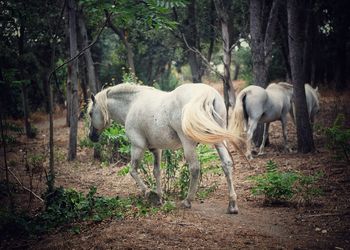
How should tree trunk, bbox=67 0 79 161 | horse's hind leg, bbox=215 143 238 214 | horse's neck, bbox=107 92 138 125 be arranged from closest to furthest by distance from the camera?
horse's hind leg, bbox=215 143 238 214
horse's neck, bbox=107 92 138 125
tree trunk, bbox=67 0 79 161

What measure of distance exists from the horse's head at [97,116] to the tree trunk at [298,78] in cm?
555

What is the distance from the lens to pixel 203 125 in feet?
16.8

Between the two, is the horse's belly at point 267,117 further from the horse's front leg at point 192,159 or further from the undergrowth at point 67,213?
the undergrowth at point 67,213

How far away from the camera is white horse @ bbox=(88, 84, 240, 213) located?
17.0 ft

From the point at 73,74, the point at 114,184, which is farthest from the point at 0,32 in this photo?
the point at 73,74

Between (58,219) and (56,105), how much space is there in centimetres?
2310

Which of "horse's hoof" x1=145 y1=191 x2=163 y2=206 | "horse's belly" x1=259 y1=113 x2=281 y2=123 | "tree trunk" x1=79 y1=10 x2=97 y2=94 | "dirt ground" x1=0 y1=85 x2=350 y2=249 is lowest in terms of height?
"dirt ground" x1=0 y1=85 x2=350 y2=249

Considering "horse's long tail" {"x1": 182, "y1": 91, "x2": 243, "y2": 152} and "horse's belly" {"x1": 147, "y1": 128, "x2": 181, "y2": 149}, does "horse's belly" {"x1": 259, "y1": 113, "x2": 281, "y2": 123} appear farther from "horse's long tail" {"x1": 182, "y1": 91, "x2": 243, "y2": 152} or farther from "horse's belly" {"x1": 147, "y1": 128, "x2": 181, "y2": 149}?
"horse's long tail" {"x1": 182, "y1": 91, "x2": 243, "y2": 152}

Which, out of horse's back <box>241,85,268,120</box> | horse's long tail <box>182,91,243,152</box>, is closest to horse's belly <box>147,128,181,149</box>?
horse's long tail <box>182,91,243,152</box>

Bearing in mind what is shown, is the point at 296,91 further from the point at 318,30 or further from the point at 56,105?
the point at 56,105

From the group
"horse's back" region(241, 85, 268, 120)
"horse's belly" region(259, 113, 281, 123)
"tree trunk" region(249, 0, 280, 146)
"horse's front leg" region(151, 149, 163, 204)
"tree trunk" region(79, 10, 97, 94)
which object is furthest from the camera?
"tree trunk" region(79, 10, 97, 94)

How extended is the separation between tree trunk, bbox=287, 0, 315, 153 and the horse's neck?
5.16 m

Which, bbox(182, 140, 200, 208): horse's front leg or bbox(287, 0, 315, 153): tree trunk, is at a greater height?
bbox(287, 0, 315, 153): tree trunk

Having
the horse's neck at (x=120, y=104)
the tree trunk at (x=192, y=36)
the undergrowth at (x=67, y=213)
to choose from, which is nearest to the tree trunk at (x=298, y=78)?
the horse's neck at (x=120, y=104)
